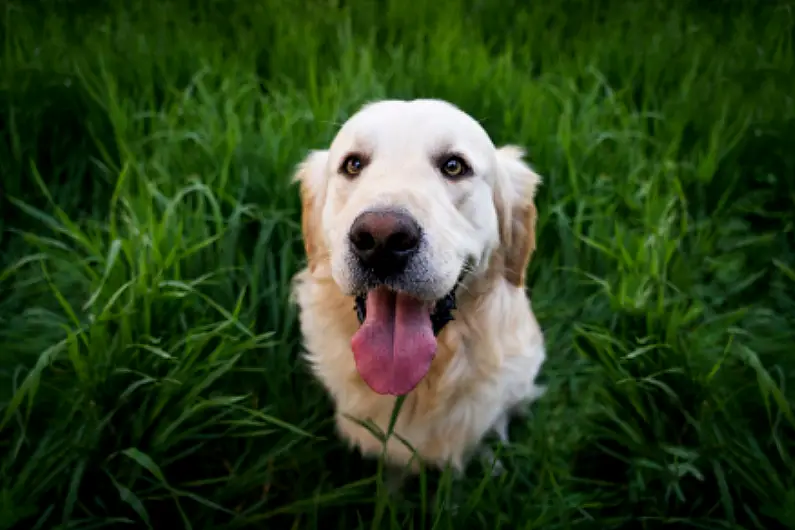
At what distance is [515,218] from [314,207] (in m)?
0.68

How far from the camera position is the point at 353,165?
2.07 metres

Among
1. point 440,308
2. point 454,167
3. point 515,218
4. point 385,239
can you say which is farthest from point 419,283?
point 515,218

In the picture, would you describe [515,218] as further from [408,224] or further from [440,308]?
[408,224]

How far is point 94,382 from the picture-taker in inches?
79.9

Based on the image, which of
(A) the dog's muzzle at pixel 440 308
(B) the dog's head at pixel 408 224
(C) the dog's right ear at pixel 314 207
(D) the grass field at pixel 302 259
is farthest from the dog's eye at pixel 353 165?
(D) the grass field at pixel 302 259

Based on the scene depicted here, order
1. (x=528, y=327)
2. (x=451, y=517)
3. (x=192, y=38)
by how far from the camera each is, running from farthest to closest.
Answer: (x=192, y=38), (x=528, y=327), (x=451, y=517)

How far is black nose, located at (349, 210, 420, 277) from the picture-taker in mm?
1674

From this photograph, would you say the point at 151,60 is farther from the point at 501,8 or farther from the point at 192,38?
the point at 501,8

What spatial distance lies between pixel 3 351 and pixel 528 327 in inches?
68.5

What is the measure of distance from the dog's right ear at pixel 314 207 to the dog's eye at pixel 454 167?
45cm

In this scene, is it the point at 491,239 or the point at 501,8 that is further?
the point at 501,8

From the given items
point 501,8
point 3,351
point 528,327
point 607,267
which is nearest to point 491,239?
point 528,327

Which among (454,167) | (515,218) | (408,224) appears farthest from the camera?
(515,218)

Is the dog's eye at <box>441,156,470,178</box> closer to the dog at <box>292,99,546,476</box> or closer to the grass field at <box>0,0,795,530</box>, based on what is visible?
the dog at <box>292,99,546,476</box>
